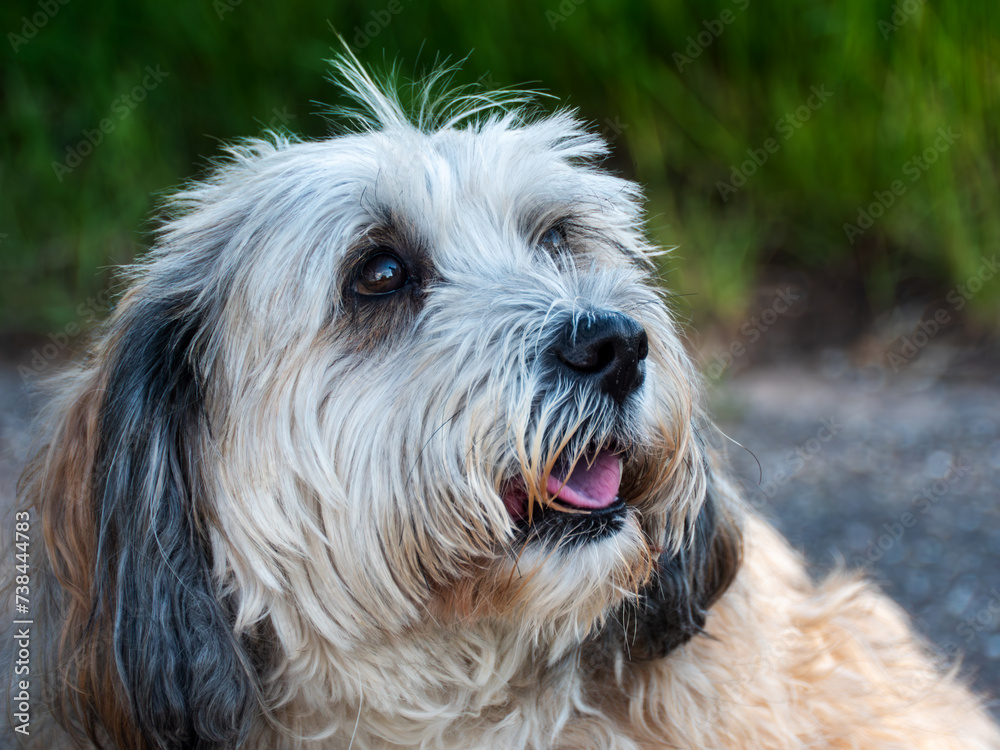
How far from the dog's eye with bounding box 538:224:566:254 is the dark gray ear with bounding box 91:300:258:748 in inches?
32.1

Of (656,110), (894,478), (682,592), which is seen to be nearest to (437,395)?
(682,592)

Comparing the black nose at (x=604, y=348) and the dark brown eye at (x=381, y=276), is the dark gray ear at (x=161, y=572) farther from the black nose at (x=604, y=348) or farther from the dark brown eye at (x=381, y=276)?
the black nose at (x=604, y=348)

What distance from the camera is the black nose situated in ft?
5.57

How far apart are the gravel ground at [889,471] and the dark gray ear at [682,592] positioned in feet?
3.98

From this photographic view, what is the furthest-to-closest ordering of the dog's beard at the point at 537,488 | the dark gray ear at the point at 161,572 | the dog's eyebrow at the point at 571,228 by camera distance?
1. the dog's eyebrow at the point at 571,228
2. the dark gray ear at the point at 161,572
3. the dog's beard at the point at 537,488

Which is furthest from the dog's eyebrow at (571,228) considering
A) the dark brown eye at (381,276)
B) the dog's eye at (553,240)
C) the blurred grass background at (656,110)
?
the blurred grass background at (656,110)

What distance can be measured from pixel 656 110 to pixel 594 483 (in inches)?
166

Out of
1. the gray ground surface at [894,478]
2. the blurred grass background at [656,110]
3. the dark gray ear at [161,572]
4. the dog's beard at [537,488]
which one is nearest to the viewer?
the dog's beard at [537,488]

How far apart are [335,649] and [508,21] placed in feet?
14.4

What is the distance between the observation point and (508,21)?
5.41 metres

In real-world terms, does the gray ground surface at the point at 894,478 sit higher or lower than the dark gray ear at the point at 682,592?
lower

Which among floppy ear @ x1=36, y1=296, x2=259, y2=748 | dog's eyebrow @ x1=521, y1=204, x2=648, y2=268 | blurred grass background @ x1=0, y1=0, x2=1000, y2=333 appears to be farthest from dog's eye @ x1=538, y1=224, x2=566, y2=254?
blurred grass background @ x1=0, y1=0, x2=1000, y2=333

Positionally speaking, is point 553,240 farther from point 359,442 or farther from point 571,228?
point 359,442

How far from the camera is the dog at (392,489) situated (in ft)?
5.70
